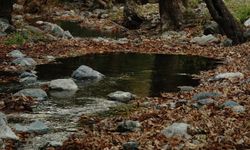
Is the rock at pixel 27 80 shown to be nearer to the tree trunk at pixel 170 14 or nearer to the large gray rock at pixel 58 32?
the large gray rock at pixel 58 32

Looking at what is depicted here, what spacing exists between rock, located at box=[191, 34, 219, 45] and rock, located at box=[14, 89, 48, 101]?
1322cm

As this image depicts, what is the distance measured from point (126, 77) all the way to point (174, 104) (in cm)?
457

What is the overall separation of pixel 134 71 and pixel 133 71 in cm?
4

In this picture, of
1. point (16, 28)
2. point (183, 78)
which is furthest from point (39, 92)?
A: point (16, 28)

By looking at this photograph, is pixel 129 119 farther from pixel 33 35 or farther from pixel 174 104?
pixel 33 35

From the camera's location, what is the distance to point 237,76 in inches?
611

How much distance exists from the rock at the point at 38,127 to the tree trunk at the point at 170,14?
65.6 feet

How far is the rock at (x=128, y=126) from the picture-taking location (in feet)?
33.4

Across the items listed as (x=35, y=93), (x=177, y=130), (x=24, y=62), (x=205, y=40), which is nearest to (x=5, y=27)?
(x=24, y=62)

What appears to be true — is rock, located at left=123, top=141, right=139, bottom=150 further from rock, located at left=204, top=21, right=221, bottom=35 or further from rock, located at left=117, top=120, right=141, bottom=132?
rock, located at left=204, top=21, right=221, bottom=35

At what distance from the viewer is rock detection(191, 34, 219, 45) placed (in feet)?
83.9

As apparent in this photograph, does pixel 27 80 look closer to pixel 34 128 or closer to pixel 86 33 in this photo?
pixel 34 128

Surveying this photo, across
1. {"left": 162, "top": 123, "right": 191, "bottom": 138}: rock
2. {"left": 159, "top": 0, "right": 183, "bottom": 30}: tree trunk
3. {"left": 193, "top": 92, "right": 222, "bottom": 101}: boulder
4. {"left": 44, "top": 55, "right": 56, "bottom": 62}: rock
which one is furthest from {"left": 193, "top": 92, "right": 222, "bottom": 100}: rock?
{"left": 159, "top": 0, "right": 183, "bottom": 30}: tree trunk

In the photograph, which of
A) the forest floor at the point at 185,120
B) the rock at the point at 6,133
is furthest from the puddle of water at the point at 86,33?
the rock at the point at 6,133
